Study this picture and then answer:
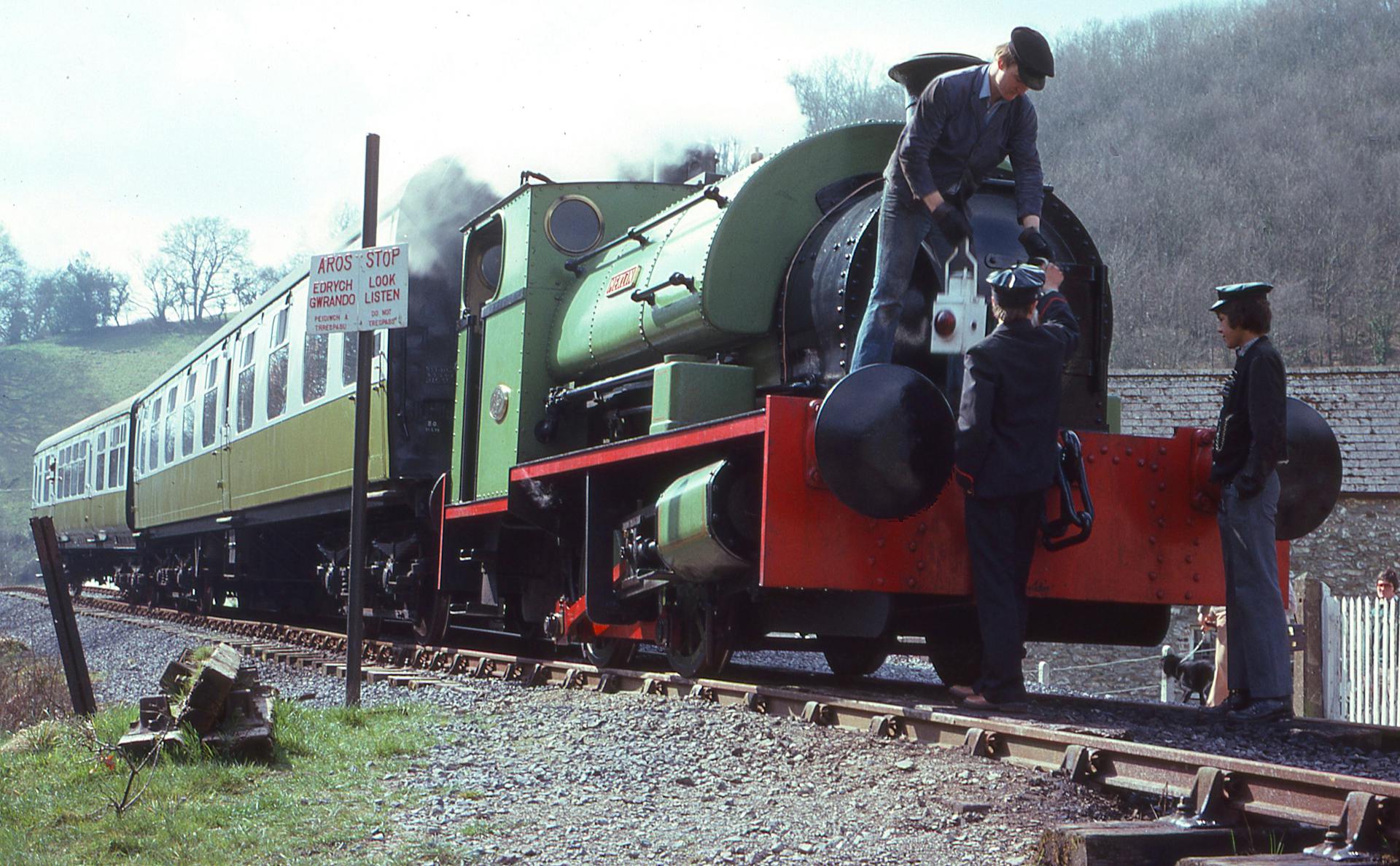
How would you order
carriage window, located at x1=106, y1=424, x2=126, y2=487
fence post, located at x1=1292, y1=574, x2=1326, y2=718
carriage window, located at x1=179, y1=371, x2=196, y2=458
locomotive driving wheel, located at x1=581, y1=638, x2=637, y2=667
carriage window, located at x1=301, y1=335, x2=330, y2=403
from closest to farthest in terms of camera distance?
locomotive driving wheel, located at x1=581, y1=638, x2=637, y2=667 < fence post, located at x1=1292, y1=574, x2=1326, y2=718 < carriage window, located at x1=301, y1=335, x2=330, y2=403 < carriage window, located at x1=179, y1=371, x2=196, y2=458 < carriage window, located at x1=106, y1=424, x2=126, y2=487

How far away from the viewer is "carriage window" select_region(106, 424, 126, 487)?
21.6m

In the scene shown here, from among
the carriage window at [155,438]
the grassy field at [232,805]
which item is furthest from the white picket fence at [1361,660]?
the carriage window at [155,438]

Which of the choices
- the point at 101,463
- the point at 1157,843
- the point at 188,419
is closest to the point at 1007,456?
the point at 1157,843

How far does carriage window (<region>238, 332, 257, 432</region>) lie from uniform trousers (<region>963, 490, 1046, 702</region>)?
10.0m

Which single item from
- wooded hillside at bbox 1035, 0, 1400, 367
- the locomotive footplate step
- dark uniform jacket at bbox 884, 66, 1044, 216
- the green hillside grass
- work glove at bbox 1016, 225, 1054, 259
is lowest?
the locomotive footplate step

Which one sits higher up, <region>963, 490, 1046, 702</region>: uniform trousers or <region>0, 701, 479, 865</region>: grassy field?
<region>963, 490, 1046, 702</region>: uniform trousers

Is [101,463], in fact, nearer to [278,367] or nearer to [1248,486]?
[278,367]

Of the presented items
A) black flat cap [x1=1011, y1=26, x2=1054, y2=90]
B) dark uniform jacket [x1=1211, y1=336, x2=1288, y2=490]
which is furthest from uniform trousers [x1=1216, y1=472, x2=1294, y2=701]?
black flat cap [x1=1011, y1=26, x2=1054, y2=90]

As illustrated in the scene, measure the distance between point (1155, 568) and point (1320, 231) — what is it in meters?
69.3

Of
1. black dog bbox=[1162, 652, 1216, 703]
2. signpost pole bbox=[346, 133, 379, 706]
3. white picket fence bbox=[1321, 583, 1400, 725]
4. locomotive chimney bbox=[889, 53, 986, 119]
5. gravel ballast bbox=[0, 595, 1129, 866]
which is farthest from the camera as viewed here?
black dog bbox=[1162, 652, 1216, 703]

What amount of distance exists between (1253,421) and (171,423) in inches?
623

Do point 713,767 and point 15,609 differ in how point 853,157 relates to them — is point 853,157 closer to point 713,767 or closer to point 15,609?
point 713,767

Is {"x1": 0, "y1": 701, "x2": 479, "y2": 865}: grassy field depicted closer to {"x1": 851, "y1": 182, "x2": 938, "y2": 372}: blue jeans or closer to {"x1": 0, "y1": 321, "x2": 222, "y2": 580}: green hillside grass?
{"x1": 851, "y1": 182, "x2": 938, "y2": 372}: blue jeans

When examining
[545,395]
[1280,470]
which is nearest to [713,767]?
[1280,470]
